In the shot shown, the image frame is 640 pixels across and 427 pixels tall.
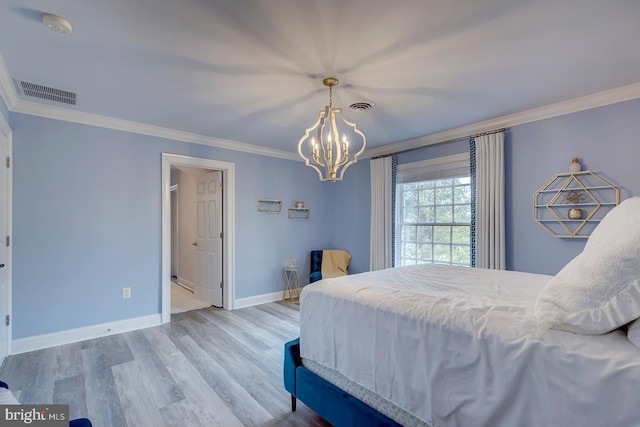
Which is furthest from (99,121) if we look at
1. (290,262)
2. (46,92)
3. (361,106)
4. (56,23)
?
(290,262)

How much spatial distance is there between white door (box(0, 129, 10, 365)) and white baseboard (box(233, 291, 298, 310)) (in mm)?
2323

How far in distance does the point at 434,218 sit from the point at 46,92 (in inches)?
175

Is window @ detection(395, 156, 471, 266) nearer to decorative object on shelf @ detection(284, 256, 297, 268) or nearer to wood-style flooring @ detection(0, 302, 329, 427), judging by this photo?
decorative object on shelf @ detection(284, 256, 297, 268)

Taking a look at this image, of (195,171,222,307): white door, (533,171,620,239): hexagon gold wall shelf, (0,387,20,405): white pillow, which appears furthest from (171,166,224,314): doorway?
(533,171,620,239): hexagon gold wall shelf

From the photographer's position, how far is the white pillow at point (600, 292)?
3.08 feet

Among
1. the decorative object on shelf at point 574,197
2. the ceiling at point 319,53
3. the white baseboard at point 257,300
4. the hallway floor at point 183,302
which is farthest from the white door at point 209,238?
the decorative object on shelf at point 574,197

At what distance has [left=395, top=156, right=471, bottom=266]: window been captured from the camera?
3812mm

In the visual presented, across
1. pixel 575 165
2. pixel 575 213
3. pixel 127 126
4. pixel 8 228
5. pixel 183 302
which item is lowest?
pixel 183 302

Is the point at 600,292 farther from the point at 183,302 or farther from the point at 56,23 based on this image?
the point at 183,302

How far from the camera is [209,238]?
468cm

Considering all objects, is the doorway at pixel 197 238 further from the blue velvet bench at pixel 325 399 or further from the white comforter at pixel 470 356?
the white comforter at pixel 470 356

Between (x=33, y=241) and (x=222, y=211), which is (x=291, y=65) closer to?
(x=222, y=211)

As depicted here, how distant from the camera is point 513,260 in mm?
3332

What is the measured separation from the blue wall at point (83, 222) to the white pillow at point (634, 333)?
413cm
